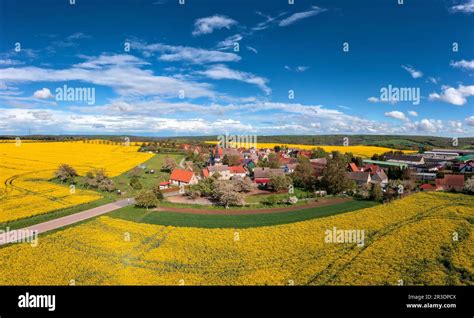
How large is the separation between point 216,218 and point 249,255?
6493 millimetres

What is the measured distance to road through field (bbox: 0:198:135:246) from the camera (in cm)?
1377

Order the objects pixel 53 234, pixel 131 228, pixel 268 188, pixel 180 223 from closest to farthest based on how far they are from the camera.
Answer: pixel 53 234
pixel 131 228
pixel 180 223
pixel 268 188

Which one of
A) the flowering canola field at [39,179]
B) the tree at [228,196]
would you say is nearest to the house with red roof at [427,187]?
the tree at [228,196]

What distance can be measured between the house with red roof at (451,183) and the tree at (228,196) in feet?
66.5

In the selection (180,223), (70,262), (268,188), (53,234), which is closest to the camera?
(70,262)

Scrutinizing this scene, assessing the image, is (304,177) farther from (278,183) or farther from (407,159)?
(407,159)

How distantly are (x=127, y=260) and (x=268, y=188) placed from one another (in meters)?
19.4
